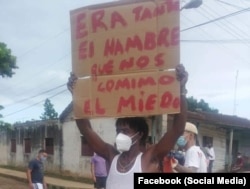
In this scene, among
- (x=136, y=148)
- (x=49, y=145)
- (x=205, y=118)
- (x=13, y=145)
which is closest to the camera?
(x=136, y=148)

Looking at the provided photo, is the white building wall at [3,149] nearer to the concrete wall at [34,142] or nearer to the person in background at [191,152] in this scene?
the concrete wall at [34,142]

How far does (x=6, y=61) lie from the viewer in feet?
41.5

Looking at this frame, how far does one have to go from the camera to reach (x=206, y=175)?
3914mm

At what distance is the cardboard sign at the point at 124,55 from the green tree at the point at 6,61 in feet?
29.2

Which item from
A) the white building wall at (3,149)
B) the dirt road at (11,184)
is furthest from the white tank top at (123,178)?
the white building wall at (3,149)

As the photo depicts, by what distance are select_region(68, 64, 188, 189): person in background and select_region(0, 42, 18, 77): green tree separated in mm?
9265

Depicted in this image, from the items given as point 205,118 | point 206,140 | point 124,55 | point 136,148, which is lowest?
point 206,140

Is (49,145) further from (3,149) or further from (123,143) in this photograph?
(123,143)

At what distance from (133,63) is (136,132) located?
20.8 inches

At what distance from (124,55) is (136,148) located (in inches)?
28.3

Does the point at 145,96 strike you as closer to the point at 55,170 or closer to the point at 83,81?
the point at 83,81

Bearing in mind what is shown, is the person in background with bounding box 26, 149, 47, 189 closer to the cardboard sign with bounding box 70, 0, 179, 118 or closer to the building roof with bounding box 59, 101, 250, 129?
the cardboard sign with bounding box 70, 0, 179, 118

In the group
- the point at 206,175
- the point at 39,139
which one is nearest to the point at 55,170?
the point at 39,139

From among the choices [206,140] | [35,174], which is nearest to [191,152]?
[35,174]
